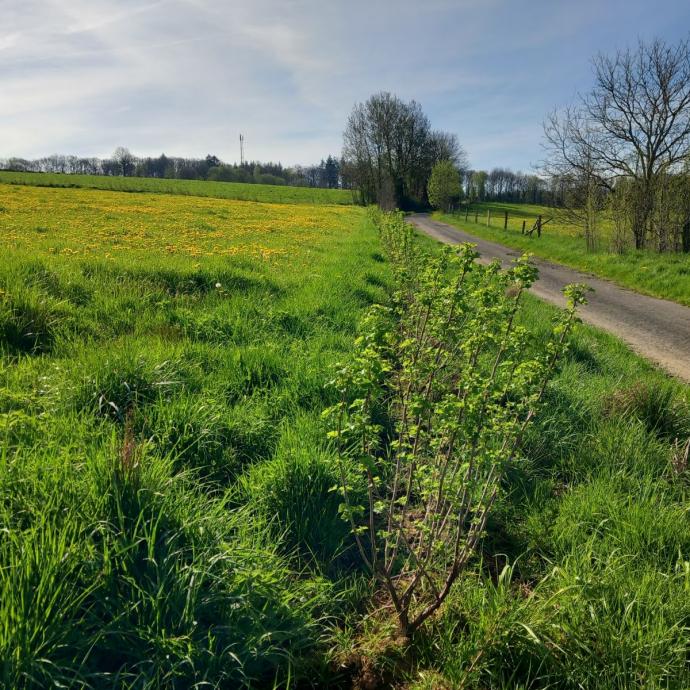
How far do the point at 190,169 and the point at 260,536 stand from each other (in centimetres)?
11579

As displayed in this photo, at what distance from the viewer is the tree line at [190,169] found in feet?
330

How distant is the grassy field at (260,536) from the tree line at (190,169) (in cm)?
10101

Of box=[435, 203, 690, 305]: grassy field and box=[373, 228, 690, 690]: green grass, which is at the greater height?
box=[435, 203, 690, 305]: grassy field

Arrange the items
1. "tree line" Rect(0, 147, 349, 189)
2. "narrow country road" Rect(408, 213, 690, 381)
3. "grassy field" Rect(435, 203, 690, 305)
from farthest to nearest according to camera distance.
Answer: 1. "tree line" Rect(0, 147, 349, 189)
2. "grassy field" Rect(435, 203, 690, 305)
3. "narrow country road" Rect(408, 213, 690, 381)

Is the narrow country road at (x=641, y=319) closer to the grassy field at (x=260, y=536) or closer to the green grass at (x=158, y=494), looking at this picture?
the grassy field at (x=260, y=536)

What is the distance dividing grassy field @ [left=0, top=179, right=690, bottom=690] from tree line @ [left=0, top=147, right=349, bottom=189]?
10101cm

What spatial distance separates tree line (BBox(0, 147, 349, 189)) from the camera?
3954 inches

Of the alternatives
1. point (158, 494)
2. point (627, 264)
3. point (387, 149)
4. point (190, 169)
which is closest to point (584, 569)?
point (158, 494)

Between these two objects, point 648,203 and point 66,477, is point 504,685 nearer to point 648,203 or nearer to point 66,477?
point 66,477

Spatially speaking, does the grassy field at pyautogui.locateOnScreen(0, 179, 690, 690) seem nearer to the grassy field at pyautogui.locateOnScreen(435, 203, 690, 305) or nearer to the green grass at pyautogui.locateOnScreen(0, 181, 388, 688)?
the green grass at pyautogui.locateOnScreen(0, 181, 388, 688)

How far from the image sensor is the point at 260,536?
2531 mm

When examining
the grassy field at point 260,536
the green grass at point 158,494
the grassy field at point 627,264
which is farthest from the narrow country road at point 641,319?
the green grass at point 158,494

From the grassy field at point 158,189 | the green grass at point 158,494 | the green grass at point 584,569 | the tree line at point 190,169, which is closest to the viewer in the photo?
the green grass at point 158,494

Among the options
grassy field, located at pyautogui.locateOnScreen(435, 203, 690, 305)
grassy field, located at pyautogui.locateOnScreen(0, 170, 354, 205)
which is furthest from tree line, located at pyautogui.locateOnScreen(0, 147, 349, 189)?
grassy field, located at pyautogui.locateOnScreen(435, 203, 690, 305)
